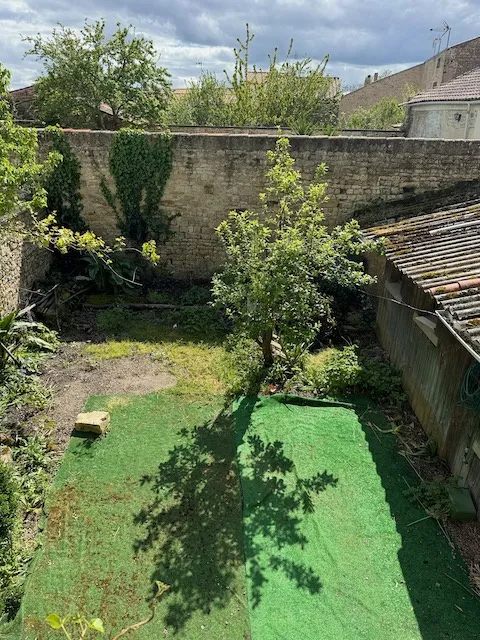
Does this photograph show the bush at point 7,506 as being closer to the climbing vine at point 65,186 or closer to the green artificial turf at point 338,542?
the green artificial turf at point 338,542

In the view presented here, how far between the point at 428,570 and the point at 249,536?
2070 millimetres

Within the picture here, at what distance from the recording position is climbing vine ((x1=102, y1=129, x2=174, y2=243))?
11000 millimetres

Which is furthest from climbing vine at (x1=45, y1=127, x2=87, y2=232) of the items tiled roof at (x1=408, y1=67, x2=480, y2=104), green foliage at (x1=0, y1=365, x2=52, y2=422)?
tiled roof at (x1=408, y1=67, x2=480, y2=104)

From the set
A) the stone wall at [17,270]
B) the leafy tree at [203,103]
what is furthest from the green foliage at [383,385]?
the leafy tree at [203,103]

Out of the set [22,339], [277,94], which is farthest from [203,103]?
[22,339]

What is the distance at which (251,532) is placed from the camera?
5.47m

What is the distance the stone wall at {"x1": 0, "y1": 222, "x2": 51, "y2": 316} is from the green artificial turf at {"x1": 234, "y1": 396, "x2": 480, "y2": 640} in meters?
5.92

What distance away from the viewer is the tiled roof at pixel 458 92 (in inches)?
576

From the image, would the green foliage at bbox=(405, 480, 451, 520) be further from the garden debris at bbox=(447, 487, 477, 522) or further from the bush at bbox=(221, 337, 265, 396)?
the bush at bbox=(221, 337, 265, 396)

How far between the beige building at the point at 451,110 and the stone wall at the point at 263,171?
5400 millimetres

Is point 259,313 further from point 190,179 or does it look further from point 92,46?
point 92,46

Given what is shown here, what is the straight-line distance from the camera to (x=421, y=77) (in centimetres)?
3136

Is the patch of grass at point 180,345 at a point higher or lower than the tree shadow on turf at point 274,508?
higher

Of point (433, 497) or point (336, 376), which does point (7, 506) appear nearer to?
point (433, 497)
